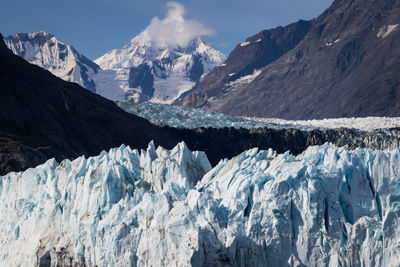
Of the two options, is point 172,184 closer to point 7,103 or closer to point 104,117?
point 7,103

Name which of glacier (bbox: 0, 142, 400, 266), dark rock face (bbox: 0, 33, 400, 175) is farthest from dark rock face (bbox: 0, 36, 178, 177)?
glacier (bbox: 0, 142, 400, 266)

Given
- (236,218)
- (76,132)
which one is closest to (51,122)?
(76,132)

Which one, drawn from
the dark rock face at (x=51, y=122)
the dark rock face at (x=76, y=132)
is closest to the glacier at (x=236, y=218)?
the dark rock face at (x=51, y=122)

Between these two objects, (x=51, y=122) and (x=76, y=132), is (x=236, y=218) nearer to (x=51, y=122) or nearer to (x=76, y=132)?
(x=51, y=122)

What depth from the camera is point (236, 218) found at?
39.1 meters

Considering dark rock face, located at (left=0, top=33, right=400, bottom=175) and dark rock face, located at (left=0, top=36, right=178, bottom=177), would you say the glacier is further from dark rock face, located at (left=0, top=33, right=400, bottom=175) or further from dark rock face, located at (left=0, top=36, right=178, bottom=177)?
dark rock face, located at (left=0, top=33, right=400, bottom=175)

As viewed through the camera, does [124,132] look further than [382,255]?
Yes

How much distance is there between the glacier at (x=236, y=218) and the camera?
1513 inches

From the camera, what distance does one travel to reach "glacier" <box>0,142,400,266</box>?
3844cm

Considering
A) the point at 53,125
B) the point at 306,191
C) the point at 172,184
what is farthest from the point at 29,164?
the point at 306,191

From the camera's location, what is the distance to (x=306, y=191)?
131 feet

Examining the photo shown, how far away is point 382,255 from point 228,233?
8.28m

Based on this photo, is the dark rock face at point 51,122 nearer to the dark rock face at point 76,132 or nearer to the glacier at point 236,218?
the dark rock face at point 76,132

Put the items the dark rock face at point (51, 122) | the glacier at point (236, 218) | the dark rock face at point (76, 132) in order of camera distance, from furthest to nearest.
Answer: the dark rock face at point (76, 132), the dark rock face at point (51, 122), the glacier at point (236, 218)
